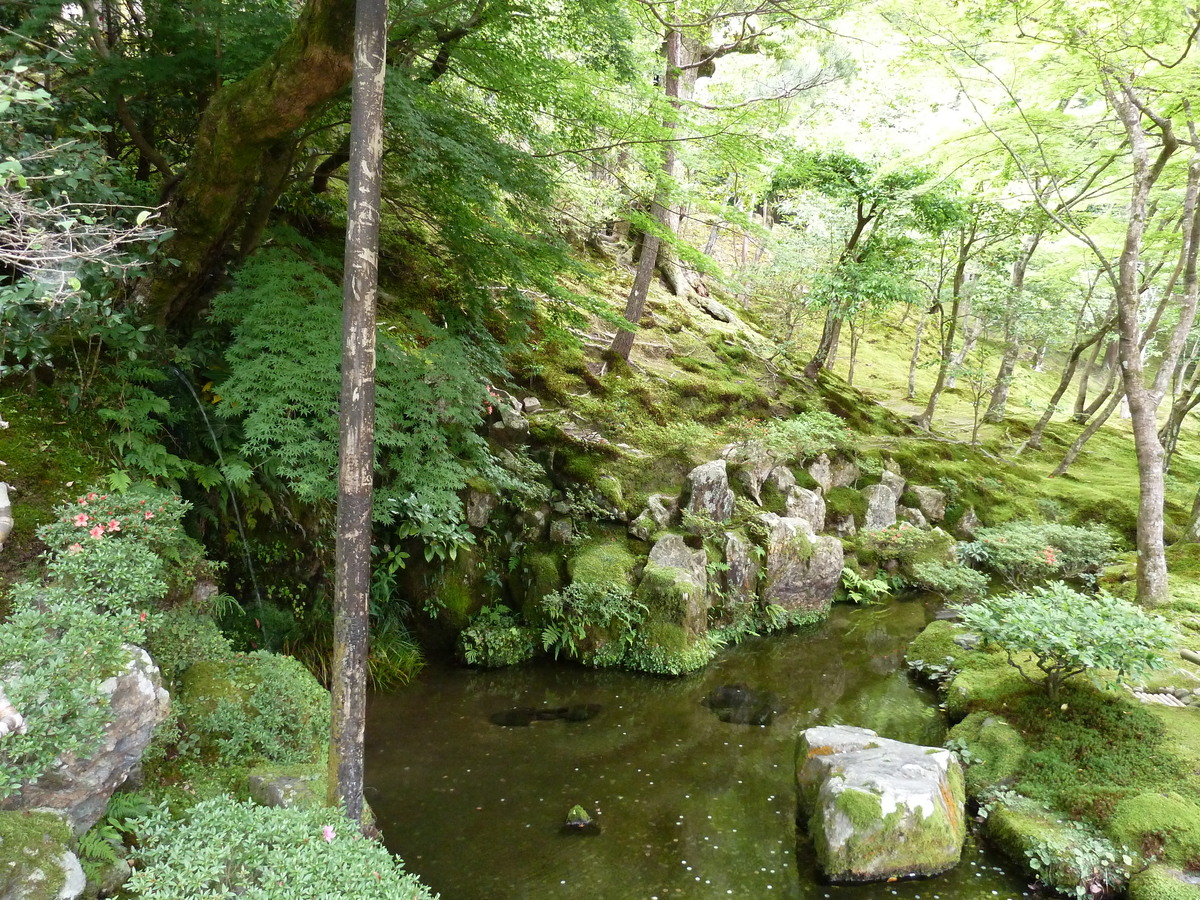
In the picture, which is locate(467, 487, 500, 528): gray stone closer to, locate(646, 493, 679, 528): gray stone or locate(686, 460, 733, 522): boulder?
locate(646, 493, 679, 528): gray stone

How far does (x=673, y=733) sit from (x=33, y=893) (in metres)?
5.79

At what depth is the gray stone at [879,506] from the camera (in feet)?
42.9

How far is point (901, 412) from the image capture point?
19156mm

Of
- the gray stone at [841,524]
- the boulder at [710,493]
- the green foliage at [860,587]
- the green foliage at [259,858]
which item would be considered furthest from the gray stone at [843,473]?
the green foliage at [259,858]

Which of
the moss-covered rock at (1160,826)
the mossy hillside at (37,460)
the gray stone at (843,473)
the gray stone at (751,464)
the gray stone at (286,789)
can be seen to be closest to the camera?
the gray stone at (286,789)

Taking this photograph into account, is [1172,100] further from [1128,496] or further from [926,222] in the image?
[1128,496]

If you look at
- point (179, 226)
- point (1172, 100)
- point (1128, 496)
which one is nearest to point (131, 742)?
point (179, 226)

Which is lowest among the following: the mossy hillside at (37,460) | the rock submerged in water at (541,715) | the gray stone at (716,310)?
the rock submerged in water at (541,715)

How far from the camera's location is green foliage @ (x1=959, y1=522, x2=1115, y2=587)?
10914 mm

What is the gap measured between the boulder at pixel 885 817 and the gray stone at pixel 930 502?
9320 millimetres

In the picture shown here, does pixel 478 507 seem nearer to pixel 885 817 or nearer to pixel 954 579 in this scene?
pixel 885 817

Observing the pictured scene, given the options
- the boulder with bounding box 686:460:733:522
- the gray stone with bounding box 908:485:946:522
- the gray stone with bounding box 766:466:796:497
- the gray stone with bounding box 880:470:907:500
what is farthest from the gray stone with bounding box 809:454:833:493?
the boulder with bounding box 686:460:733:522

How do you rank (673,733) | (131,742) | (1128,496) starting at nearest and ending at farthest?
1. (131,742)
2. (673,733)
3. (1128,496)

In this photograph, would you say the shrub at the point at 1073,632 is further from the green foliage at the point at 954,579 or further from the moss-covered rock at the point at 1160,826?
the green foliage at the point at 954,579
